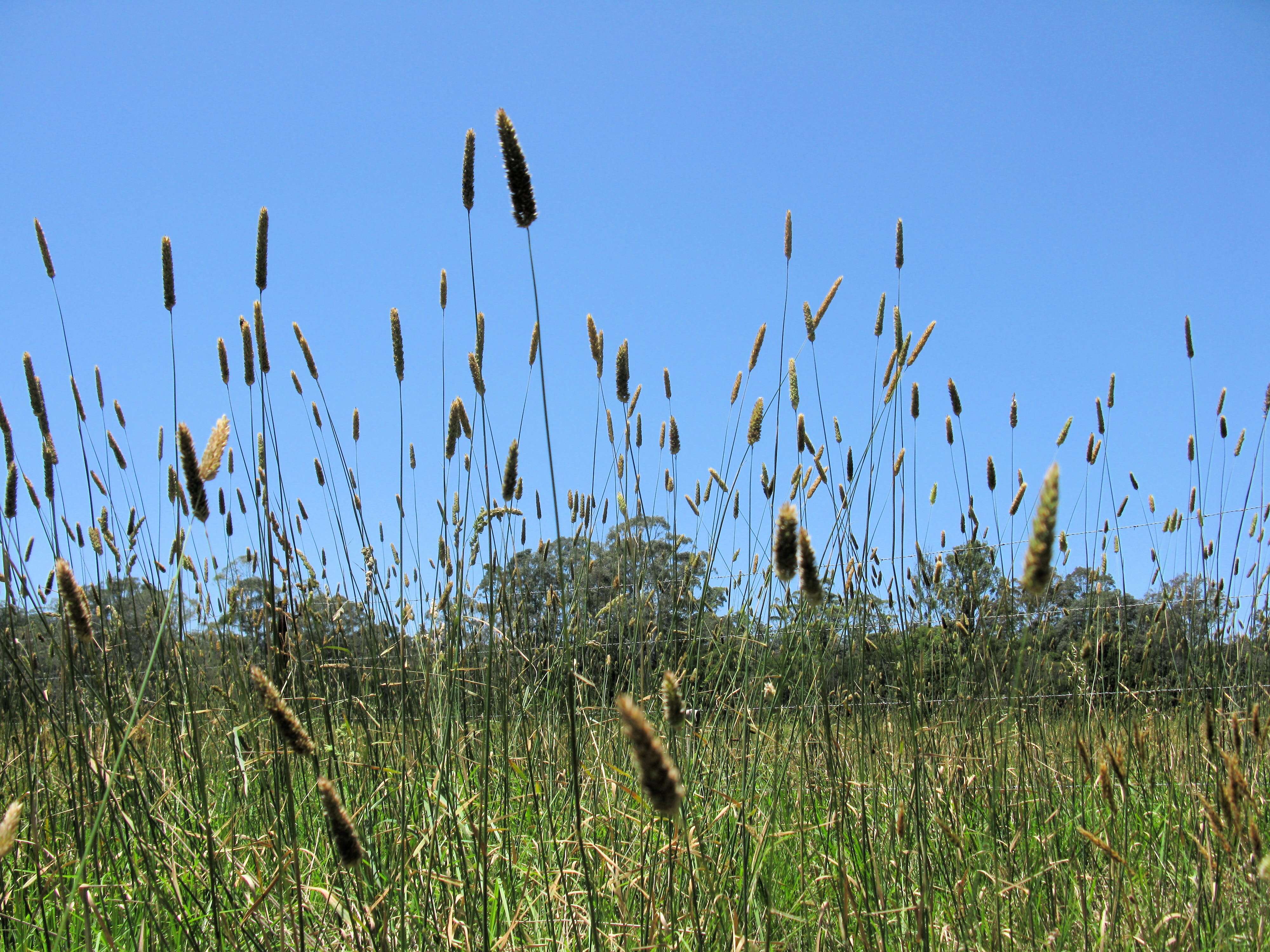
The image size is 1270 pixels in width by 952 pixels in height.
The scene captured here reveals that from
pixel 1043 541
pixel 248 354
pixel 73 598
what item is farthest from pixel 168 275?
pixel 1043 541

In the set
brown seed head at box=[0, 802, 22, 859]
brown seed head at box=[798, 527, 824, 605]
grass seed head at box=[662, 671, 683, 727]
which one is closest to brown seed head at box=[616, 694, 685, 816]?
grass seed head at box=[662, 671, 683, 727]

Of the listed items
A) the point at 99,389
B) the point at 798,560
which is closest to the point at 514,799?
the point at 99,389

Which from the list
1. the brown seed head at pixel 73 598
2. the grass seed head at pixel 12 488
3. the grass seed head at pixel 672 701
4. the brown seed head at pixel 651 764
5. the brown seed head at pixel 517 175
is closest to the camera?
the brown seed head at pixel 651 764

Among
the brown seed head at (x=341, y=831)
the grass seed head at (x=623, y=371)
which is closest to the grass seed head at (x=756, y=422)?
the grass seed head at (x=623, y=371)

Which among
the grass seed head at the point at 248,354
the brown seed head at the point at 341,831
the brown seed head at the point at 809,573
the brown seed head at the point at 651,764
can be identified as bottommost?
the brown seed head at the point at 341,831

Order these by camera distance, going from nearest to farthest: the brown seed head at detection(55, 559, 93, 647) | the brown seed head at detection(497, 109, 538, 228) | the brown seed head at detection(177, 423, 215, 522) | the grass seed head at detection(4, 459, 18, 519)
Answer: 1. the brown seed head at detection(55, 559, 93, 647)
2. the brown seed head at detection(177, 423, 215, 522)
3. the brown seed head at detection(497, 109, 538, 228)
4. the grass seed head at detection(4, 459, 18, 519)

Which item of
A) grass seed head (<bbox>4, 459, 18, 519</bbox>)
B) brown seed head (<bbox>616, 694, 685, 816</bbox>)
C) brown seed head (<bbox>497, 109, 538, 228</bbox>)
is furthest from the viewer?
grass seed head (<bbox>4, 459, 18, 519</bbox>)

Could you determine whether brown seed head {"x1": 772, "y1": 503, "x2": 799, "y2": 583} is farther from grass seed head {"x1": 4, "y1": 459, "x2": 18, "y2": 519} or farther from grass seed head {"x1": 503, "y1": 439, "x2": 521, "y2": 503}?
grass seed head {"x1": 4, "y1": 459, "x2": 18, "y2": 519}

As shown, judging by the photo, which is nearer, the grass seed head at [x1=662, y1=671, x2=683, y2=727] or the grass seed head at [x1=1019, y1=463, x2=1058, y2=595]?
the grass seed head at [x1=1019, y1=463, x2=1058, y2=595]

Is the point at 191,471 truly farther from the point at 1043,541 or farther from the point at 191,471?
the point at 1043,541

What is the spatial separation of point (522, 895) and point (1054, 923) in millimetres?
1059

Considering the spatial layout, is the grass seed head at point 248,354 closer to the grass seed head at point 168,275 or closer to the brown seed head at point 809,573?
the grass seed head at point 168,275

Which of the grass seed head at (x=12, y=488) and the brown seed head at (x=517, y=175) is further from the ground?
the brown seed head at (x=517, y=175)

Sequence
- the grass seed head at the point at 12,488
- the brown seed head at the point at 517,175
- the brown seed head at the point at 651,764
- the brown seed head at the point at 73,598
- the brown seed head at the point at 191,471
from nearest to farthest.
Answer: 1. the brown seed head at the point at 651,764
2. the brown seed head at the point at 73,598
3. the brown seed head at the point at 191,471
4. the brown seed head at the point at 517,175
5. the grass seed head at the point at 12,488
